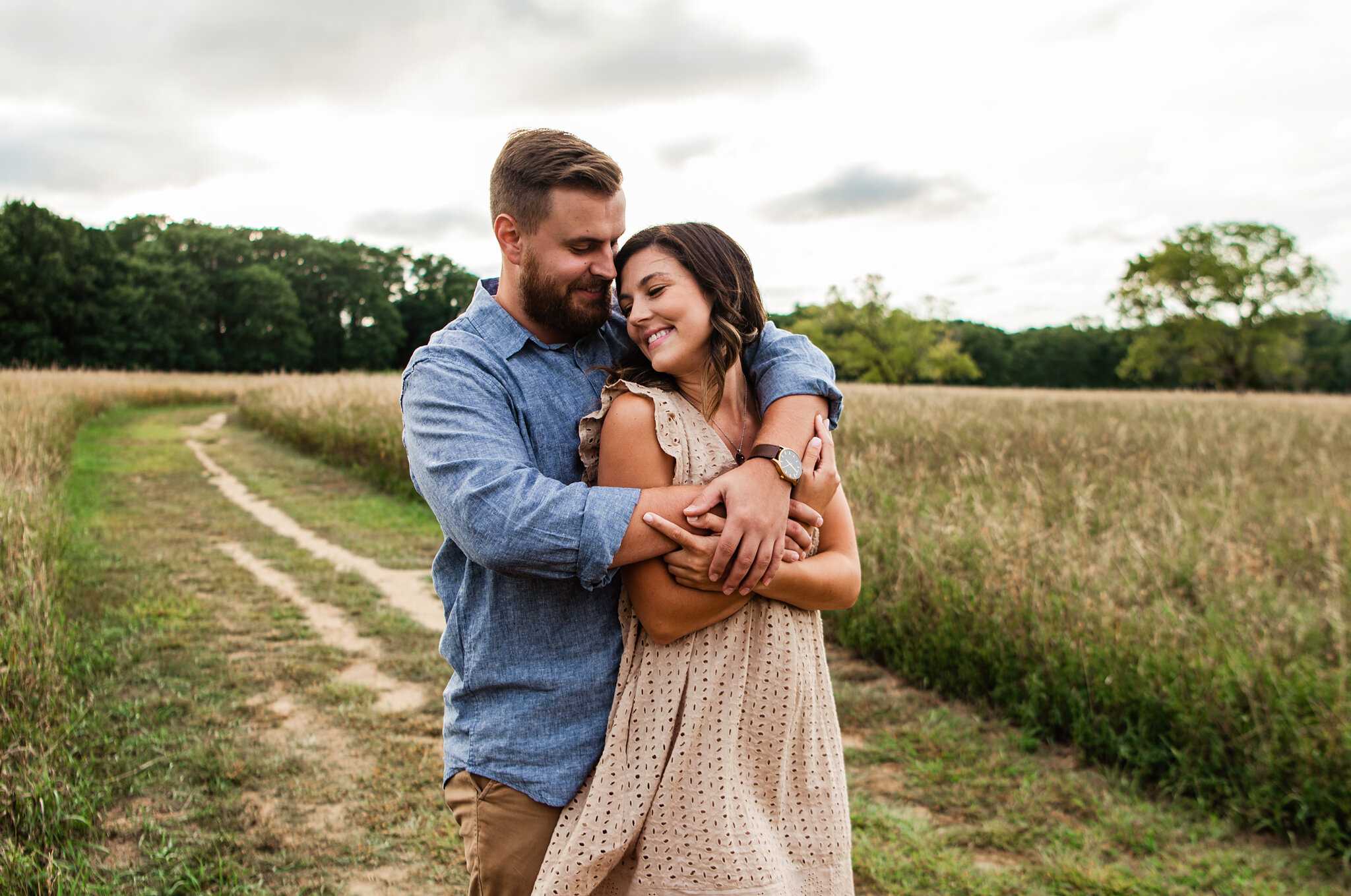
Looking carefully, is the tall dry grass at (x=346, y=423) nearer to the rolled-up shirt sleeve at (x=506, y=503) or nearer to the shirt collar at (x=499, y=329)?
the shirt collar at (x=499, y=329)

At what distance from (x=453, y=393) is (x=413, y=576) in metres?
5.80

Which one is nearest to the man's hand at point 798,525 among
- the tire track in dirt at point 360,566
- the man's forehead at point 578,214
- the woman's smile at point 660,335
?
the woman's smile at point 660,335

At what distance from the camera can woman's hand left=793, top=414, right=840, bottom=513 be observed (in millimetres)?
1544

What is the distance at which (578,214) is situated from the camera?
162 cm

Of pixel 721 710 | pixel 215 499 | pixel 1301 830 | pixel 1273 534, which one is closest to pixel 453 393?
pixel 721 710

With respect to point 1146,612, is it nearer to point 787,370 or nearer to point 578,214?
point 787,370

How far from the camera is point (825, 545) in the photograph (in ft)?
5.51

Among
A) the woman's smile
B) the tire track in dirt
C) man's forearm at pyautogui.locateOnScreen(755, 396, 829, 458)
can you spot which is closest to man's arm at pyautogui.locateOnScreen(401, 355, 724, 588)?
man's forearm at pyautogui.locateOnScreen(755, 396, 829, 458)

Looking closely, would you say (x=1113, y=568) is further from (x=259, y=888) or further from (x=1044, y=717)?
(x=259, y=888)

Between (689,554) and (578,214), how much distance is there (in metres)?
0.75

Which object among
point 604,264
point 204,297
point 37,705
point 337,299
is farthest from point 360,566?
point 337,299

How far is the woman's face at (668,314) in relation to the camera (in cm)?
158

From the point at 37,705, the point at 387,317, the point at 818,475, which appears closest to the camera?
the point at 818,475

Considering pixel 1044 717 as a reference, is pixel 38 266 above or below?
above
